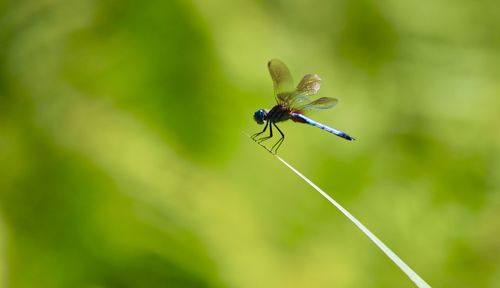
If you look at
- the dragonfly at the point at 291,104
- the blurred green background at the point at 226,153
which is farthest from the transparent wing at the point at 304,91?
the blurred green background at the point at 226,153

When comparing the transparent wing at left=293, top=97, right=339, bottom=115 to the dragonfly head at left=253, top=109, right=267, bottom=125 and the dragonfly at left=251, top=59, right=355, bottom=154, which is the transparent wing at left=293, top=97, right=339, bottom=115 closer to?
the dragonfly at left=251, top=59, right=355, bottom=154

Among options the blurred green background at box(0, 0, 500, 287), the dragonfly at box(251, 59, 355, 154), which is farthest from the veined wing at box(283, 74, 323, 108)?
the blurred green background at box(0, 0, 500, 287)

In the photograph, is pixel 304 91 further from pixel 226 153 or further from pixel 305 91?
pixel 226 153

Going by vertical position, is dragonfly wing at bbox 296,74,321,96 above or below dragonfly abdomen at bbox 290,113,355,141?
above

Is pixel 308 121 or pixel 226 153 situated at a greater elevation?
pixel 308 121

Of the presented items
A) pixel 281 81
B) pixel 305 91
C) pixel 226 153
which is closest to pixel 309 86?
pixel 305 91

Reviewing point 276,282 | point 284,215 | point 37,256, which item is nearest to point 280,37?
point 284,215
